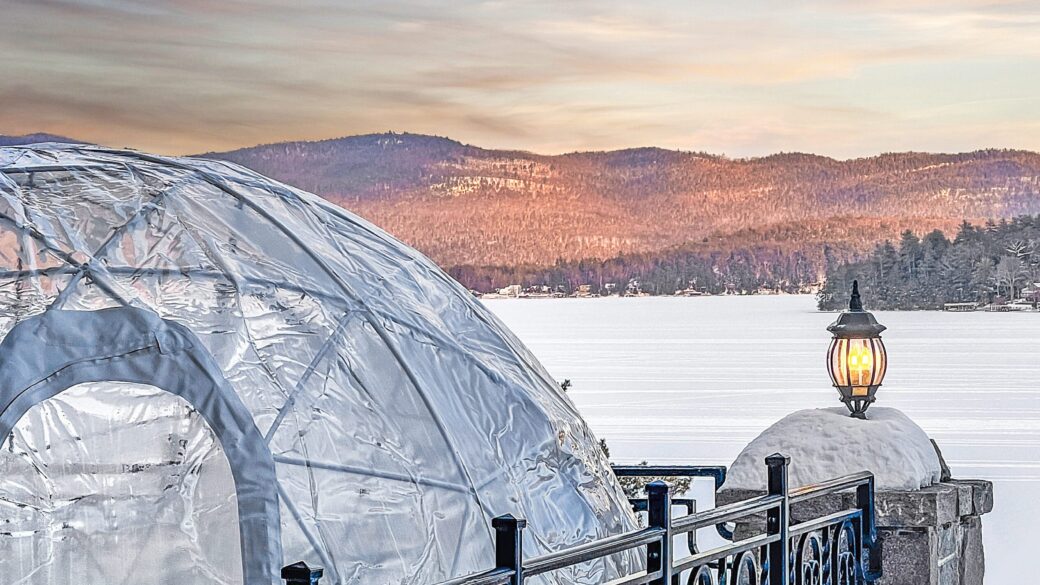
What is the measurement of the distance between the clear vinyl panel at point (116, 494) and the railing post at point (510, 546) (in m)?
1.46

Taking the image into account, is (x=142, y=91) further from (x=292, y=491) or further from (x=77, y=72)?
(x=292, y=491)

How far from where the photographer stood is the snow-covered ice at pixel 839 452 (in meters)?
6.88

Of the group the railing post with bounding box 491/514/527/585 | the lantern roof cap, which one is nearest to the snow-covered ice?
the lantern roof cap

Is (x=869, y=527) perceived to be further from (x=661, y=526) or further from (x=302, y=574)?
(x=302, y=574)

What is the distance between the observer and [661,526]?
14.3 feet

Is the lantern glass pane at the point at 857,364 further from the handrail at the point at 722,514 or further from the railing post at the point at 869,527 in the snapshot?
the handrail at the point at 722,514

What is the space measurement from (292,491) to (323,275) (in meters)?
0.96

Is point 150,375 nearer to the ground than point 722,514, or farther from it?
farther from it

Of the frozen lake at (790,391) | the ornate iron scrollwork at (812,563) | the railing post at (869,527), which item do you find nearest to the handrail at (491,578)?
the ornate iron scrollwork at (812,563)

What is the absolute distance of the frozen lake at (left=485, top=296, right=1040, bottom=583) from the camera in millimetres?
45812

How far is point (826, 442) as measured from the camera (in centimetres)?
703

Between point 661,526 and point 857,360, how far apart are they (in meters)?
3.50

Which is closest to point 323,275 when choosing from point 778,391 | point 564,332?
point 778,391

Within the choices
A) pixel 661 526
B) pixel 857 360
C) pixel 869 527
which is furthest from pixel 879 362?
pixel 661 526
